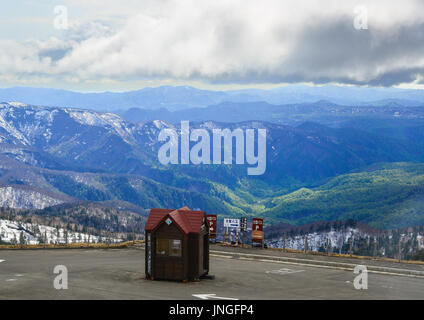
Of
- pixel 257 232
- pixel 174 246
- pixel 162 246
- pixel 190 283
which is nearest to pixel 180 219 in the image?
pixel 174 246

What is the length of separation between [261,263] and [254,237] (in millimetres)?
8803

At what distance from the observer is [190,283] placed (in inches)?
1598

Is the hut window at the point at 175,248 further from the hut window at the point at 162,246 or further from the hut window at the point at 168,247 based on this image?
the hut window at the point at 162,246

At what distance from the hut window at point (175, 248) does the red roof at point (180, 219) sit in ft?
3.54

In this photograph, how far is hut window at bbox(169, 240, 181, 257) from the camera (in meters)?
40.8

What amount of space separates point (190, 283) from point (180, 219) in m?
4.60

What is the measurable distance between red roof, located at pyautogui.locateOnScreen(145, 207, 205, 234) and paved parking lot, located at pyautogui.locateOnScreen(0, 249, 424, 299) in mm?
3896

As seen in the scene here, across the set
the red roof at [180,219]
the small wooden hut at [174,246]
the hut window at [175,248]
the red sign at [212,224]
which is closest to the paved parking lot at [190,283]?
the small wooden hut at [174,246]

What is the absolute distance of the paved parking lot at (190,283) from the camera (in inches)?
1426

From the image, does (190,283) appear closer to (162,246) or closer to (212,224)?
(162,246)

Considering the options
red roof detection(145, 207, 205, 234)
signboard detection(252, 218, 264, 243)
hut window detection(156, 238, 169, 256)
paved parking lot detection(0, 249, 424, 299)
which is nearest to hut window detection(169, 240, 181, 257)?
hut window detection(156, 238, 169, 256)

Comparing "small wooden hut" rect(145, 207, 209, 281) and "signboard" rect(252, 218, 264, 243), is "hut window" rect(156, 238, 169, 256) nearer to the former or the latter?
"small wooden hut" rect(145, 207, 209, 281)
